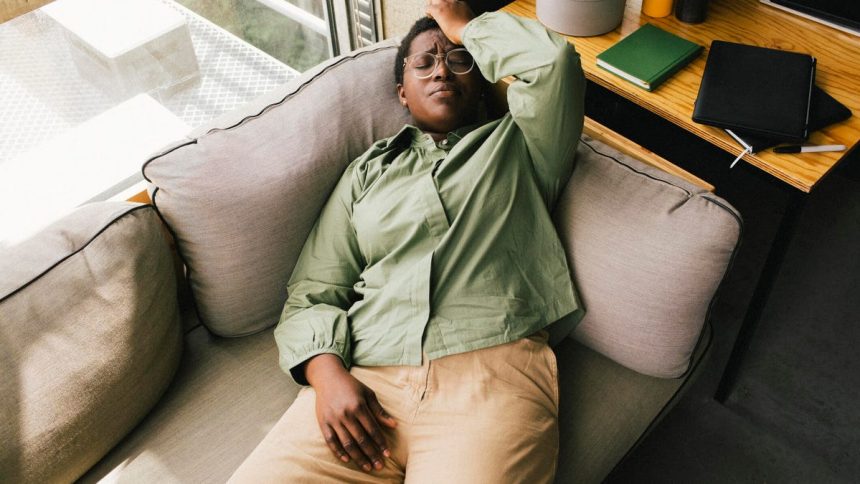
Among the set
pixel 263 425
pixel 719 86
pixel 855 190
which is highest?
pixel 719 86

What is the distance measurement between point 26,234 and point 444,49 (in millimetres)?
870

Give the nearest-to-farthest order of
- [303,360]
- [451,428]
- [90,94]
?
[451,428] → [303,360] → [90,94]

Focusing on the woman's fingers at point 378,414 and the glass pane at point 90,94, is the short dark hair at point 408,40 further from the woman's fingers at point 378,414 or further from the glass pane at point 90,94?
the woman's fingers at point 378,414

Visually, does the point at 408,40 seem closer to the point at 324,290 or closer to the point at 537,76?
the point at 537,76

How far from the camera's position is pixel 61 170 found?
180 centimetres

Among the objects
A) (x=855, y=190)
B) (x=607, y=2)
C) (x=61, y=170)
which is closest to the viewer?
(x=607, y=2)

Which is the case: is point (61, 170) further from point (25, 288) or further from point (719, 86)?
point (719, 86)

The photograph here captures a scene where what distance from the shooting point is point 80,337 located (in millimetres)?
1257

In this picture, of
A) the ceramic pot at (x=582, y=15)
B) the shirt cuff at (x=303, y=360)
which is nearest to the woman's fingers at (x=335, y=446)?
the shirt cuff at (x=303, y=360)

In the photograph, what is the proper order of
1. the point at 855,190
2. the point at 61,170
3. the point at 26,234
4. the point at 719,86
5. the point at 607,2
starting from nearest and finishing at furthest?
the point at 26,234 → the point at 719,86 → the point at 607,2 → the point at 61,170 → the point at 855,190

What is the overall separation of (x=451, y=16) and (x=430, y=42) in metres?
0.08

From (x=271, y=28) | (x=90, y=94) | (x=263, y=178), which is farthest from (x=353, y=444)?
(x=271, y=28)

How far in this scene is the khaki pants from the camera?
1158 millimetres

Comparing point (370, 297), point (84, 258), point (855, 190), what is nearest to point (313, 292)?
point (370, 297)
